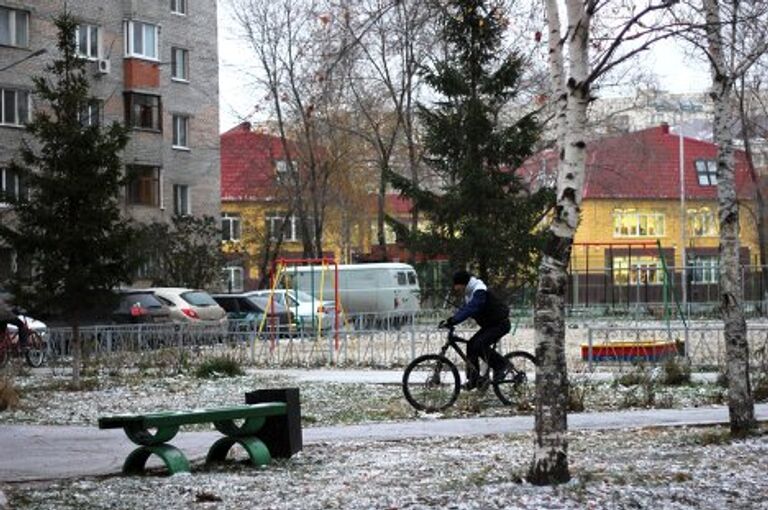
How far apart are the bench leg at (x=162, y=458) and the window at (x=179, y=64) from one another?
47.3 meters

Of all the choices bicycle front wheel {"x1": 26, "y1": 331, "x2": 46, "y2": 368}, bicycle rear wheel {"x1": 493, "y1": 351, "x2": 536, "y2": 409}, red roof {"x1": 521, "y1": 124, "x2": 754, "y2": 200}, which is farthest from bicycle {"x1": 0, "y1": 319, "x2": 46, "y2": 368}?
red roof {"x1": 521, "y1": 124, "x2": 754, "y2": 200}

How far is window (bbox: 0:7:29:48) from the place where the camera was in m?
50.2

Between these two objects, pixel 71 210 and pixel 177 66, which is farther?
pixel 177 66

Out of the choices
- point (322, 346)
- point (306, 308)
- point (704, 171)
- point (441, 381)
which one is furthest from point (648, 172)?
point (441, 381)

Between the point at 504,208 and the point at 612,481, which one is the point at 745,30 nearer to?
the point at 612,481

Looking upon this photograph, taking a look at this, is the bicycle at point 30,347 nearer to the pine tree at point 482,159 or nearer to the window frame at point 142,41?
the pine tree at point 482,159

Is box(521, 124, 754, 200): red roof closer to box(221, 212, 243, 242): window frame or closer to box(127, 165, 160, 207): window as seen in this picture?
box(221, 212, 243, 242): window frame

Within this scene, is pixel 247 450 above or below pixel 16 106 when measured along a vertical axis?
below

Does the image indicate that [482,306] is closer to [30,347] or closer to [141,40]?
[30,347]

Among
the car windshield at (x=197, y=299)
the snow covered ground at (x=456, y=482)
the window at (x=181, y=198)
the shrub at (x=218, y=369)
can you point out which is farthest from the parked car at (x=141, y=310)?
the snow covered ground at (x=456, y=482)

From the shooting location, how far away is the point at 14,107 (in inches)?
1980

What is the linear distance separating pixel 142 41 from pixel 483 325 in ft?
135

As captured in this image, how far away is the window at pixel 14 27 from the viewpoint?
165ft

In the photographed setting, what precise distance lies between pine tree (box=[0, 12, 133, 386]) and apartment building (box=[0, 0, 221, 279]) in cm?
2588
